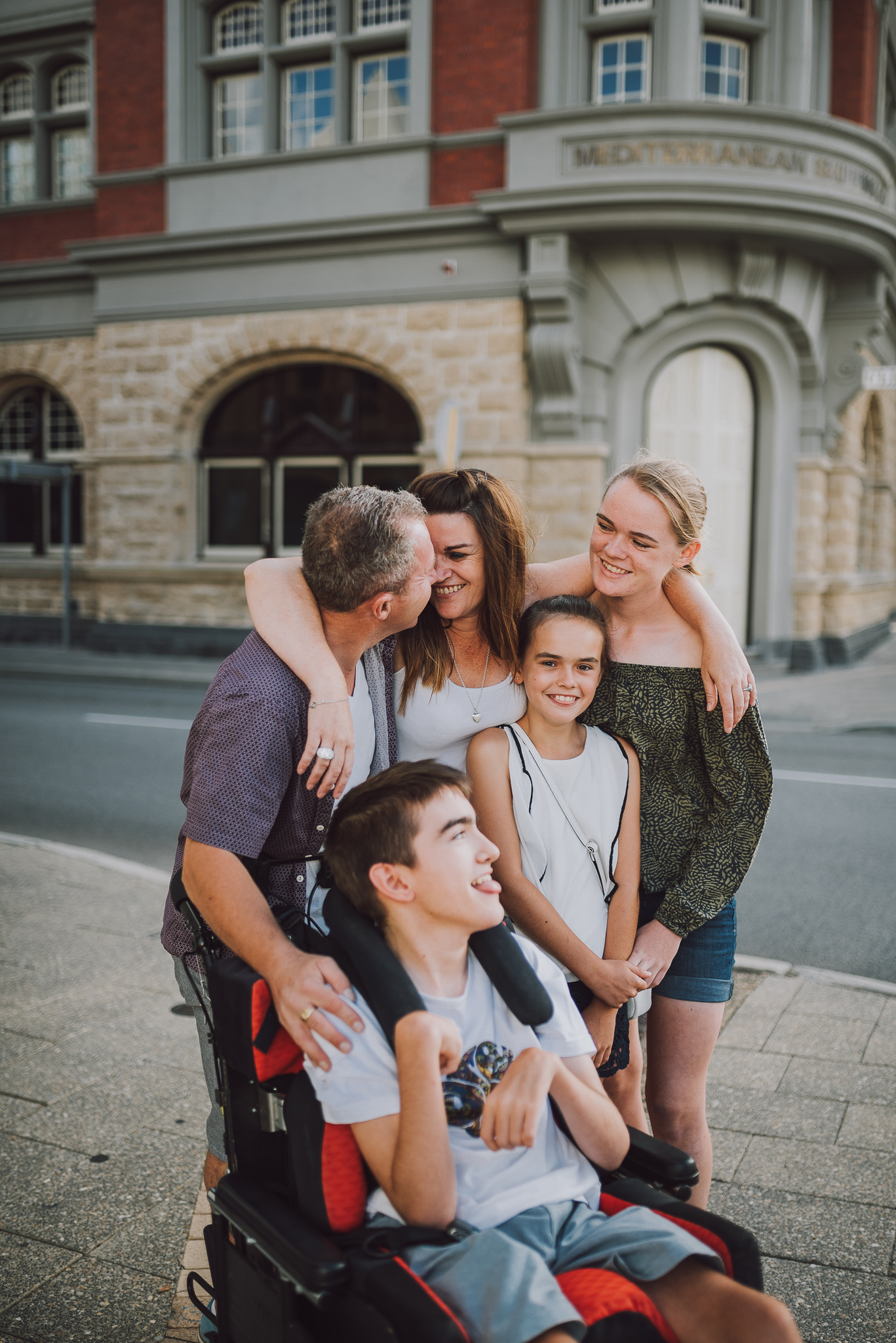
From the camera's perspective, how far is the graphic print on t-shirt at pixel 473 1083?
191cm

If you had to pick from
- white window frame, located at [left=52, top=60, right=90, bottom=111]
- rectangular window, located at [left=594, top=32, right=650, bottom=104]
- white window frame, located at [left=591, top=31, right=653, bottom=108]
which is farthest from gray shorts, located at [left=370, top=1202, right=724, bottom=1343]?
white window frame, located at [left=52, top=60, right=90, bottom=111]

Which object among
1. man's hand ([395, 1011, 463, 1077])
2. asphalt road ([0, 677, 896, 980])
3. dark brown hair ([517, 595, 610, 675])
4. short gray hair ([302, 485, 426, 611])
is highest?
short gray hair ([302, 485, 426, 611])

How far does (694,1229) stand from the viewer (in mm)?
1846

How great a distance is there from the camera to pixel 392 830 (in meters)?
1.96

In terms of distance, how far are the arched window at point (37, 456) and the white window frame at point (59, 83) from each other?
443cm

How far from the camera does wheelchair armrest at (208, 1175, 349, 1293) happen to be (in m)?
→ 1.68

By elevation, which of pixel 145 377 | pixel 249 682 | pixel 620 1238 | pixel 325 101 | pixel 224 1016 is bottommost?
pixel 620 1238

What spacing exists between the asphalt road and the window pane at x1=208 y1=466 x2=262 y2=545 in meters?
4.53

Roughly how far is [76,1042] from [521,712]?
2.42m

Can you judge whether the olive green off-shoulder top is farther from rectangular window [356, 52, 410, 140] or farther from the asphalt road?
rectangular window [356, 52, 410, 140]

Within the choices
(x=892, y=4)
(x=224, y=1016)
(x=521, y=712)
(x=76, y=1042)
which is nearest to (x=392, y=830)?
(x=224, y=1016)

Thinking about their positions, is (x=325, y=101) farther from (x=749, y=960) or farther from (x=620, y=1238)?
(x=620, y=1238)

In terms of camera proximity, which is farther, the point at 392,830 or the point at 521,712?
the point at 521,712

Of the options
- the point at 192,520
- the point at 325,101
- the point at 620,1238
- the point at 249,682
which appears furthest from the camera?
the point at 192,520
